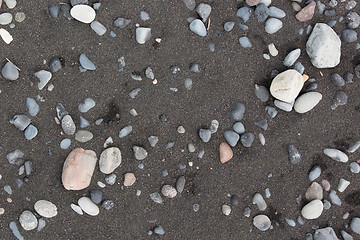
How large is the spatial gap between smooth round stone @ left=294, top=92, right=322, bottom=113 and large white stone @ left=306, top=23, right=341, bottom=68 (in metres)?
0.12

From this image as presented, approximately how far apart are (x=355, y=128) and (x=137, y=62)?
2.97ft

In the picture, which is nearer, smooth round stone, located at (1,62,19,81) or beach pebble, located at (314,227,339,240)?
smooth round stone, located at (1,62,19,81)

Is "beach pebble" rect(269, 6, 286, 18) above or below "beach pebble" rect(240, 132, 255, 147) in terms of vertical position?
above

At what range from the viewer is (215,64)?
1.34m

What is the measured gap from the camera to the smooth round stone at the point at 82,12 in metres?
1.28

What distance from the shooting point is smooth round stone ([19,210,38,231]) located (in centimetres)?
130

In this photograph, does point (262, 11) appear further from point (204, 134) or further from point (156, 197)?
point (156, 197)

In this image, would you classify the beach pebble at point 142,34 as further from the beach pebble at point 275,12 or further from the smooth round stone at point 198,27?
the beach pebble at point 275,12

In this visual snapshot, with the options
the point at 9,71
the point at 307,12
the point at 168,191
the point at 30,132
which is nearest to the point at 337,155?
the point at 307,12

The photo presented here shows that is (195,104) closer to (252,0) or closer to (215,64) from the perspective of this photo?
(215,64)

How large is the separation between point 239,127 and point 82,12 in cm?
73

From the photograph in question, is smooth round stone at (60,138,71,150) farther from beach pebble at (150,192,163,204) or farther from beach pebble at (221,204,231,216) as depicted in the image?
beach pebble at (221,204,231,216)

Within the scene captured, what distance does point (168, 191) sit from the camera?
1.33 meters

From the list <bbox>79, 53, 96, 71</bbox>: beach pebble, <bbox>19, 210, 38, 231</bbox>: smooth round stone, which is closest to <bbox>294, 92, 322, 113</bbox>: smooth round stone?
<bbox>79, 53, 96, 71</bbox>: beach pebble
